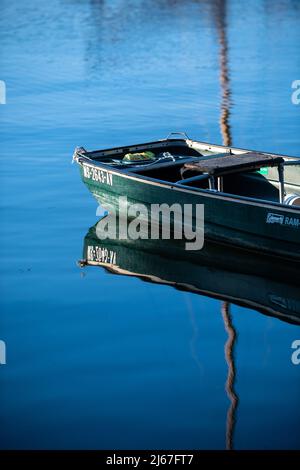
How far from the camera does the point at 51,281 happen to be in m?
15.5

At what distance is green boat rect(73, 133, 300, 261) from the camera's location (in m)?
15.8

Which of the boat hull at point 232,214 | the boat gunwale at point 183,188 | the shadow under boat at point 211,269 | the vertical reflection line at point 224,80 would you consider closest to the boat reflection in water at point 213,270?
the shadow under boat at point 211,269

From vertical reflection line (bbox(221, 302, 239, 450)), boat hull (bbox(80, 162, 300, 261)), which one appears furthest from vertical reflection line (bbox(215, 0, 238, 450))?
boat hull (bbox(80, 162, 300, 261))

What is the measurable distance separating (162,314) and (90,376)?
2.36 metres

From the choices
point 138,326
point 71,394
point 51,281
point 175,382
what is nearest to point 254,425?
point 175,382

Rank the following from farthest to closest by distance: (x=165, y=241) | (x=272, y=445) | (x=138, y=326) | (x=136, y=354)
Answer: (x=165, y=241), (x=138, y=326), (x=136, y=354), (x=272, y=445)

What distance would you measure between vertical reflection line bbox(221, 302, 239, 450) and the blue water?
0.08 metres

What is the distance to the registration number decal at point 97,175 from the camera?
1816cm

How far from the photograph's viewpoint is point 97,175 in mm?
18469

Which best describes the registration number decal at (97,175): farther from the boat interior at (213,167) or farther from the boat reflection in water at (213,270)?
the boat reflection in water at (213,270)

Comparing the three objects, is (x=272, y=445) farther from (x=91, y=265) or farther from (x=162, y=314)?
(x=91, y=265)

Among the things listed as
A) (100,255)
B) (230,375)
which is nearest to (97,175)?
(100,255)

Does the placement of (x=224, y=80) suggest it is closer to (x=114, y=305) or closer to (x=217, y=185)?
(x=217, y=185)

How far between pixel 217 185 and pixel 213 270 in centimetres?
314
